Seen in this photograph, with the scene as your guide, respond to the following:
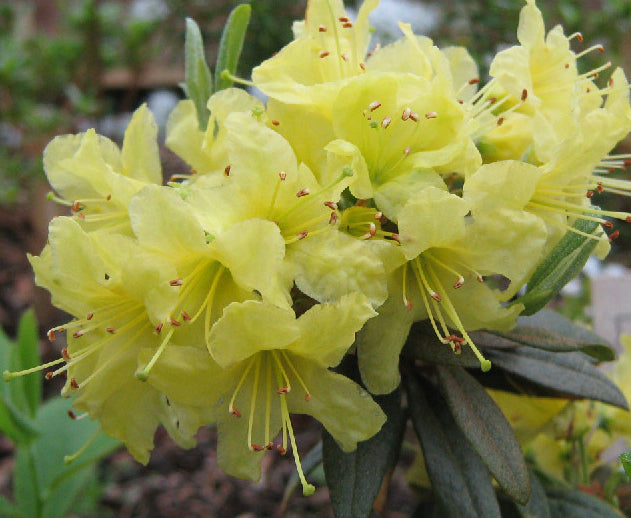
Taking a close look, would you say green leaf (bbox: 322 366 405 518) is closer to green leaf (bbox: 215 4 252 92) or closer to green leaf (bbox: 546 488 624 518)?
green leaf (bbox: 546 488 624 518)

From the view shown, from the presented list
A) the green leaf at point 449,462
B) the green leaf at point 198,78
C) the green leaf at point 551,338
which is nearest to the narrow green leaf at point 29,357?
the green leaf at point 198,78

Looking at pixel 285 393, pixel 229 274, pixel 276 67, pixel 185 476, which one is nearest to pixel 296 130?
pixel 276 67

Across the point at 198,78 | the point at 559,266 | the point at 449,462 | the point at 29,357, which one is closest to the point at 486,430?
the point at 449,462

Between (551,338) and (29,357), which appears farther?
(29,357)

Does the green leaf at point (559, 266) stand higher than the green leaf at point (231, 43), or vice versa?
the green leaf at point (231, 43)

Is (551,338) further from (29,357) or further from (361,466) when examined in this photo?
(29,357)

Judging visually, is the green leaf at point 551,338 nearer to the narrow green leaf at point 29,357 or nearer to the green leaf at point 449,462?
the green leaf at point 449,462
